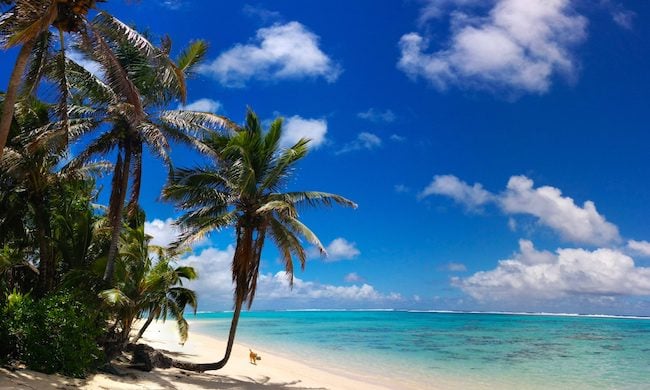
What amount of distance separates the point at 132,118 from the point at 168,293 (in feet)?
16.5

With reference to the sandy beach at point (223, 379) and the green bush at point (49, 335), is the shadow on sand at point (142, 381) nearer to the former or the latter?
the sandy beach at point (223, 379)

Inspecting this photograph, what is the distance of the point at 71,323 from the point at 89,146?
17.7 feet

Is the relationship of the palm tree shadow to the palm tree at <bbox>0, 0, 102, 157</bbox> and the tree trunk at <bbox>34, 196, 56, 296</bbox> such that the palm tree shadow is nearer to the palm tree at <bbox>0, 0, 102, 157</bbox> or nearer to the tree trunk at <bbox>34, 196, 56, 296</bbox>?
the tree trunk at <bbox>34, 196, 56, 296</bbox>

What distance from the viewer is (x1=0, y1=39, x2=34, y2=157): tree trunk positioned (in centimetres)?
837

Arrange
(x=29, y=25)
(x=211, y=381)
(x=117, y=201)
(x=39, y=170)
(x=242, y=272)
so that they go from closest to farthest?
(x=29, y=25), (x=39, y=170), (x=211, y=381), (x=117, y=201), (x=242, y=272)

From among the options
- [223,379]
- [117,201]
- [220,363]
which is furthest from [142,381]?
[117,201]

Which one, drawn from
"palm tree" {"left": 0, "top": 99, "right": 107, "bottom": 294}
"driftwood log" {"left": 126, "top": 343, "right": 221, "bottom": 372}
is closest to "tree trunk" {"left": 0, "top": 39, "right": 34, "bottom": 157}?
"palm tree" {"left": 0, "top": 99, "right": 107, "bottom": 294}

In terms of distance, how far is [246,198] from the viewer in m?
14.4

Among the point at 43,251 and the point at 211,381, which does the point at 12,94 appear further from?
the point at 211,381

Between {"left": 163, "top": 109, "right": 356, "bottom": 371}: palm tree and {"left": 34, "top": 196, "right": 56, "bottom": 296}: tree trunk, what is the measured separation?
3125 mm

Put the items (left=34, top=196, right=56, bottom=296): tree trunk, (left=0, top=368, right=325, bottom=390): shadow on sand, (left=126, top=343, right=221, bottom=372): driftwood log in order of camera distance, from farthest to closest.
→ (left=126, top=343, right=221, bottom=372): driftwood log < (left=34, top=196, right=56, bottom=296): tree trunk < (left=0, top=368, right=325, bottom=390): shadow on sand

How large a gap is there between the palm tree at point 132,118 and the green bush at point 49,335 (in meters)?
2.31

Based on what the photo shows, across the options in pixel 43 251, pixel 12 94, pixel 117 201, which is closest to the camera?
pixel 12 94

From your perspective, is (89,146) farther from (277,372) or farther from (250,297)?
(277,372)
